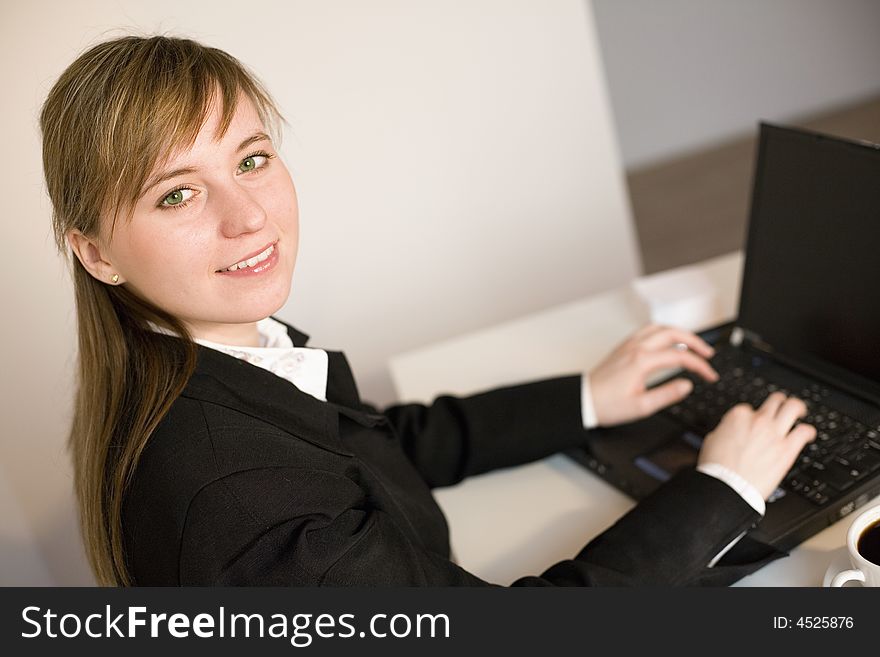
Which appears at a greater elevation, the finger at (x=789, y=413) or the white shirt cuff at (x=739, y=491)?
the finger at (x=789, y=413)

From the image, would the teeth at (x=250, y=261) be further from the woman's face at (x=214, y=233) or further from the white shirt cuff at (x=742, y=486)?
the white shirt cuff at (x=742, y=486)

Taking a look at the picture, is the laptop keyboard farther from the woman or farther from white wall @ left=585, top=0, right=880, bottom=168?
white wall @ left=585, top=0, right=880, bottom=168

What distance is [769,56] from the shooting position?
4211 millimetres

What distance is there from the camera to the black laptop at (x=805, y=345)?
103 cm

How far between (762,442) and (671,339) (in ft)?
1.02

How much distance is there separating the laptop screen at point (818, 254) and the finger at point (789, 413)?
12 centimetres

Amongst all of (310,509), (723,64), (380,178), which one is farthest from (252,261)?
(723,64)

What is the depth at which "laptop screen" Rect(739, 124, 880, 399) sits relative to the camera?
1.11 meters

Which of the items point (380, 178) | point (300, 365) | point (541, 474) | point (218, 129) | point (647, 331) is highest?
point (218, 129)

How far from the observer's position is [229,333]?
963mm

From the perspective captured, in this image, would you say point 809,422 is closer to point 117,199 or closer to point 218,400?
point 218,400

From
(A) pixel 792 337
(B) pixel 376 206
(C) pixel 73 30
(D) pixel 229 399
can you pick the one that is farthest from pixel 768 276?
(C) pixel 73 30

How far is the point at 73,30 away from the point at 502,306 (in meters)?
1.11

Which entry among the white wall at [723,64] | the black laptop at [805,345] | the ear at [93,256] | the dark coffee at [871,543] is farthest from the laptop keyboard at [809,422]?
the white wall at [723,64]
